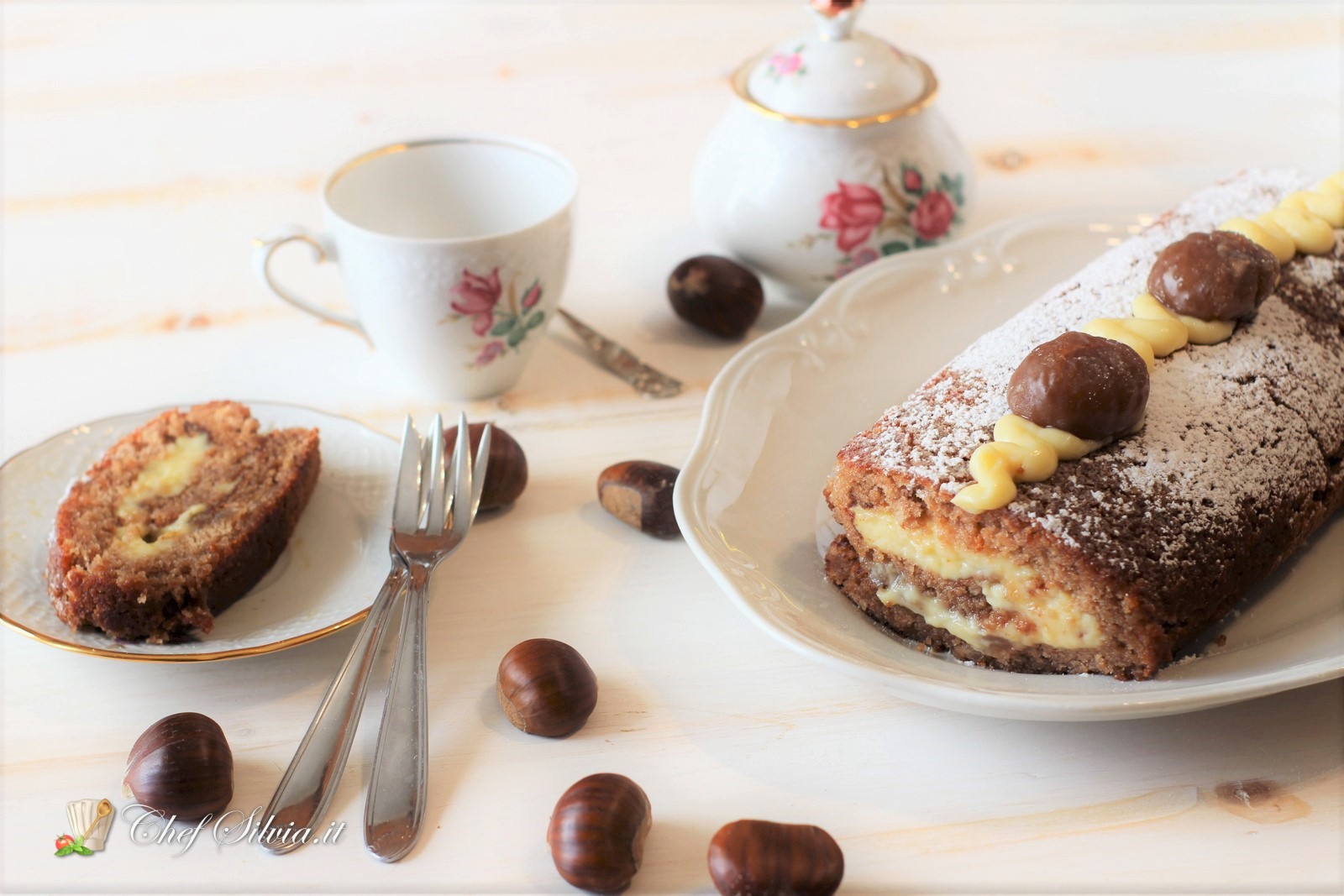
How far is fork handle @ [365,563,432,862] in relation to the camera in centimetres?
113

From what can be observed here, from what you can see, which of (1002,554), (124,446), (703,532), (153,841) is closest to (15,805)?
(153,841)

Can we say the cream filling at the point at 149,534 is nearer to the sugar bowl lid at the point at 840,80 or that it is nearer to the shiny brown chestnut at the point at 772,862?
the shiny brown chestnut at the point at 772,862

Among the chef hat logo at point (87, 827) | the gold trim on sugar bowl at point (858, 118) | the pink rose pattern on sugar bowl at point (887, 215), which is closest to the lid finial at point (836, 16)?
the gold trim on sugar bowl at point (858, 118)

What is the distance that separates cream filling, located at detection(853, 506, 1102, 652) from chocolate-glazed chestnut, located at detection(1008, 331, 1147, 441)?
17 centimetres

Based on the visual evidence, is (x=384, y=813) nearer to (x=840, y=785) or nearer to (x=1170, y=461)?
(x=840, y=785)

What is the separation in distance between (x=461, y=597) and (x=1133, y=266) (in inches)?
39.7

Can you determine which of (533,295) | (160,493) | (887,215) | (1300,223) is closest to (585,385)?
(533,295)

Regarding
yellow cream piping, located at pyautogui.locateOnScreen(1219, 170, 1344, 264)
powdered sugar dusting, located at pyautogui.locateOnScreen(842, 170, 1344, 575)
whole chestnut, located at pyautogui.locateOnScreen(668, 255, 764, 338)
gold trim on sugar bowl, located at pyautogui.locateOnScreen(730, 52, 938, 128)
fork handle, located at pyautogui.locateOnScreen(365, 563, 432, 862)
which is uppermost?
yellow cream piping, located at pyautogui.locateOnScreen(1219, 170, 1344, 264)

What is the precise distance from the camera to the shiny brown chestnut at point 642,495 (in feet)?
5.05

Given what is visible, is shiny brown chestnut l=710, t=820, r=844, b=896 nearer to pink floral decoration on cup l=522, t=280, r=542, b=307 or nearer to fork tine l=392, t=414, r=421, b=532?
fork tine l=392, t=414, r=421, b=532

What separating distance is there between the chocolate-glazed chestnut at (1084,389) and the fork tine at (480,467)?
0.68 meters

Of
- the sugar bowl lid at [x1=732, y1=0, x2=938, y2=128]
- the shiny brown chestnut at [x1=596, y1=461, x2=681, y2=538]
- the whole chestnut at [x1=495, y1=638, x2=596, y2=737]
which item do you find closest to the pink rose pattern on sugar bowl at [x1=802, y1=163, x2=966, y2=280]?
the sugar bowl lid at [x1=732, y1=0, x2=938, y2=128]

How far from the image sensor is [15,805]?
120 cm

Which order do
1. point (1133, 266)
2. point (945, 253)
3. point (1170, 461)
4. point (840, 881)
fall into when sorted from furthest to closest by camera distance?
point (945, 253) → point (1133, 266) → point (1170, 461) → point (840, 881)
